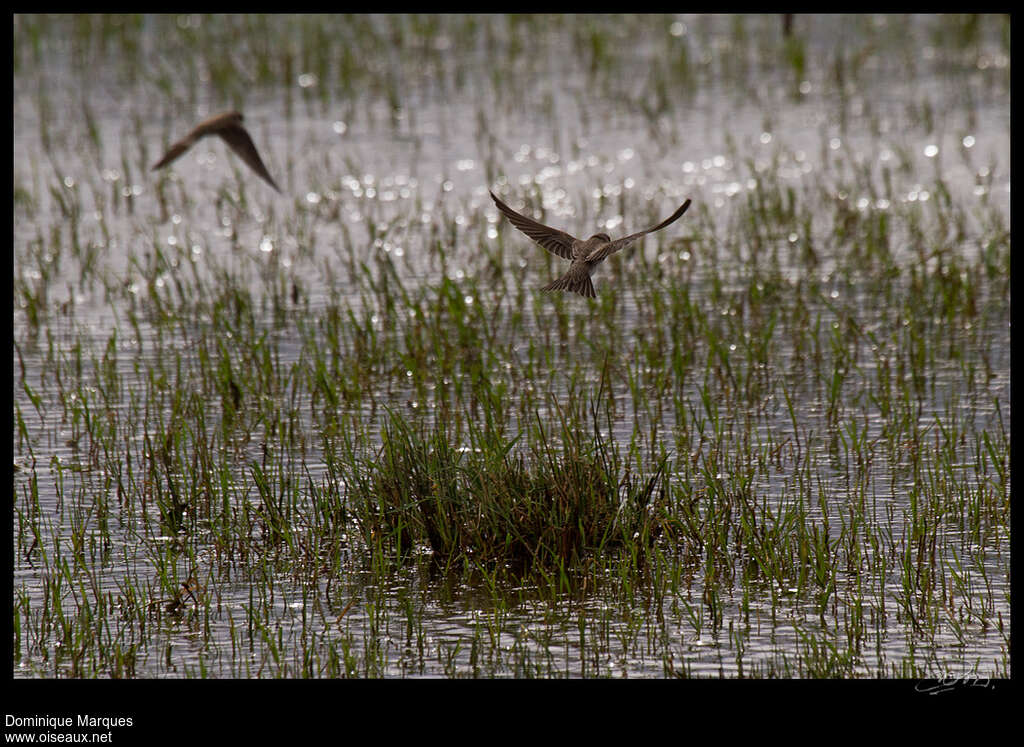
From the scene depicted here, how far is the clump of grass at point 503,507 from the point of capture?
4.57 meters

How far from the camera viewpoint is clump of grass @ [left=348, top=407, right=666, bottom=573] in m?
4.57

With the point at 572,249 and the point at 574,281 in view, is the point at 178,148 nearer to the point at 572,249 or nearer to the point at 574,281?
the point at 572,249

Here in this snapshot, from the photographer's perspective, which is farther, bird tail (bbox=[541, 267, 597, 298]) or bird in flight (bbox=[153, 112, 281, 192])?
bird in flight (bbox=[153, 112, 281, 192])

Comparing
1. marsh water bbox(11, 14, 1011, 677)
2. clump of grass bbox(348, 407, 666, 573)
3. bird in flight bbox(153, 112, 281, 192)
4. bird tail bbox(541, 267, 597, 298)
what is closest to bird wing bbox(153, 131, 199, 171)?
bird in flight bbox(153, 112, 281, 192)

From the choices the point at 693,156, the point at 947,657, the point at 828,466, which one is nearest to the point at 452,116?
the point at 693,156

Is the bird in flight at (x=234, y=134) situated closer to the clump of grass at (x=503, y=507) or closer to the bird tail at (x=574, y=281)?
the clump of grass at (x=503, y=507)

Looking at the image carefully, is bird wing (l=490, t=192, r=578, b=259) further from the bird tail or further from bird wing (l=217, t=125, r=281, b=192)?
bird wing (l=217, t=125, r=281, b=192)

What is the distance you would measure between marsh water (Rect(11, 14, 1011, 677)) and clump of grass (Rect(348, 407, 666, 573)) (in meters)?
0.13

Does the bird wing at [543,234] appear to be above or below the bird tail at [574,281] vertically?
above

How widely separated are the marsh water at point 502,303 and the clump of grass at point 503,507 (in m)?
0.13

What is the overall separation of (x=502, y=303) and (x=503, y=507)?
3.16 metres

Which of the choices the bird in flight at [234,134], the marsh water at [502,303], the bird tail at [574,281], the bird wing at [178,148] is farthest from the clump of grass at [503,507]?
the bird in flight at [234,134]

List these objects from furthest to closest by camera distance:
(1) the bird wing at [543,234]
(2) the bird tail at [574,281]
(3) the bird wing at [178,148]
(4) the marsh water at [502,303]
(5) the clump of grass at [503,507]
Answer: (3) the bird wing at [178,148] < (5) the clump of grass at [503,507] < (1) the bird wing at [543,234] < (2) the bird tail at [574,281] < (4) the marsh water at [502,303]

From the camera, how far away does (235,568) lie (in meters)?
4.64
